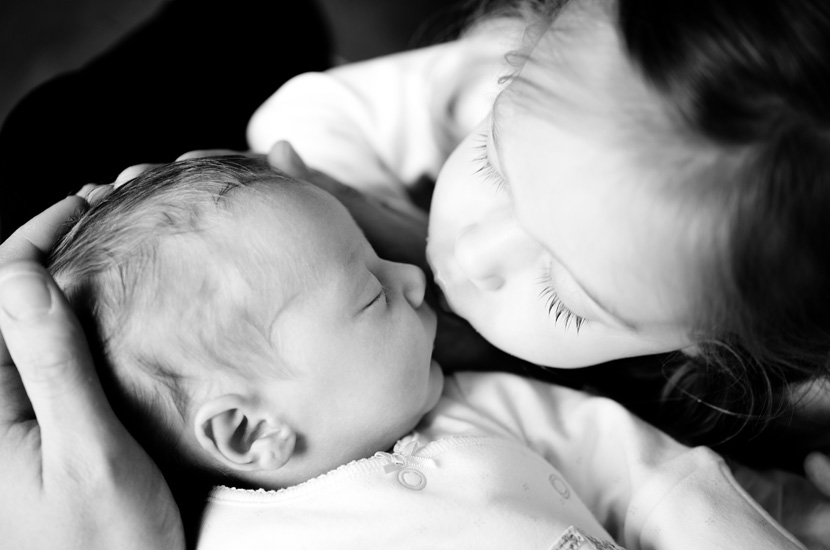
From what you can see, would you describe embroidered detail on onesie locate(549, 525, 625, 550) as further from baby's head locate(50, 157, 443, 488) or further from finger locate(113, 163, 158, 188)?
finger locate(113, 163, 158, 188)

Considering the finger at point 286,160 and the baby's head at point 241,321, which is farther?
the finger at point 286,160

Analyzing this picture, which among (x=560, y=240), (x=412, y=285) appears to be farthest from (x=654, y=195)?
(x=412, y=285)

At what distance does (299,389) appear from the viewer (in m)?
0.86

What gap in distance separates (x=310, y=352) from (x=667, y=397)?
693 mm

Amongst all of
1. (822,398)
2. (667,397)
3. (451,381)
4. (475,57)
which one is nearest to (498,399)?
(451,381)

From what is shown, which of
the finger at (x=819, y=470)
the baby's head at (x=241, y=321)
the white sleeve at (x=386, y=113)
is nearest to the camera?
the baby's head at (x=241, y=321)

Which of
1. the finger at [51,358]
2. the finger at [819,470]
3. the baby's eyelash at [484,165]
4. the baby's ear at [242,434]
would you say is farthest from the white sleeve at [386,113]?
the finger at [819,470]

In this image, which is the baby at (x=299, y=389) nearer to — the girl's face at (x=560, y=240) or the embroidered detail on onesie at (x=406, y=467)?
the embroidered detail on onesie at (x=406, y=467)

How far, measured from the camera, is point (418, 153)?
1426 millimetres

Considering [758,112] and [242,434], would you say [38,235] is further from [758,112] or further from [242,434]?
[758,112]

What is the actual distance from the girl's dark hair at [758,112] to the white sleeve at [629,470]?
36 centimetres

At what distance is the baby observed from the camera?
806 millimetres

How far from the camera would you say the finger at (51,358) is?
702 millimetres

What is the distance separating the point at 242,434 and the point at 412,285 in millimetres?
296
